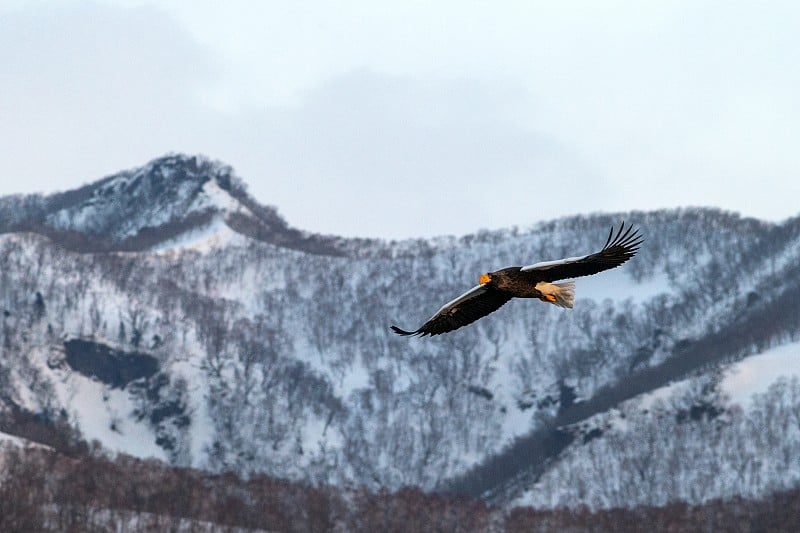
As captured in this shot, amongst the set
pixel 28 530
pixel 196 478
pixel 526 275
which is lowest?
pixel 526 275

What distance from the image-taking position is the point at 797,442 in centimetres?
19912

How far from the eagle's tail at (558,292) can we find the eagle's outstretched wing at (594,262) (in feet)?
0.68

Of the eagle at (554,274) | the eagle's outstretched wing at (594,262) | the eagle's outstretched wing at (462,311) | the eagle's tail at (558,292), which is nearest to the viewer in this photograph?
the eagle's tail at (558,292)

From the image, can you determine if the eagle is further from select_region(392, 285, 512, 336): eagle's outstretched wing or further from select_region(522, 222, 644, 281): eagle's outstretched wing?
select_region(392, 285, 512, 336): eagle's outstretched wing

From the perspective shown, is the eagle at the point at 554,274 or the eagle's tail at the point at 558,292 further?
the eagle at the point at 554,274

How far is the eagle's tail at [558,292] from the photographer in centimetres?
2383

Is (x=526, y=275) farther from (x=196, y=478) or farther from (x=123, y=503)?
(x=196, y=478)

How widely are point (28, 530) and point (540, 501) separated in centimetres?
7975

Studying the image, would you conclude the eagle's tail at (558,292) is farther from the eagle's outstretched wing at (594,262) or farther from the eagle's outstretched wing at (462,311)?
the eagle's outstretched wing at (462,311)

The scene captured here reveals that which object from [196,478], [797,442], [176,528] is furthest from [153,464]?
[797,442]

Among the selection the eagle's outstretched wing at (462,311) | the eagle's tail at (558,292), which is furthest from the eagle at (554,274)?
the eagle's outstretched wing at (462,311)

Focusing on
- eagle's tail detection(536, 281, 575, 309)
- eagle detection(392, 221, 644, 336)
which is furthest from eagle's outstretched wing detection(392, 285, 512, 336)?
eagle's tail detection(536, 281, 575, 309)

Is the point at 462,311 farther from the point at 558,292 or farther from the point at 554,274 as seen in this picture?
the point at 558,292

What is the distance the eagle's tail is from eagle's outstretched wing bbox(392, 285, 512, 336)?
1.58m
